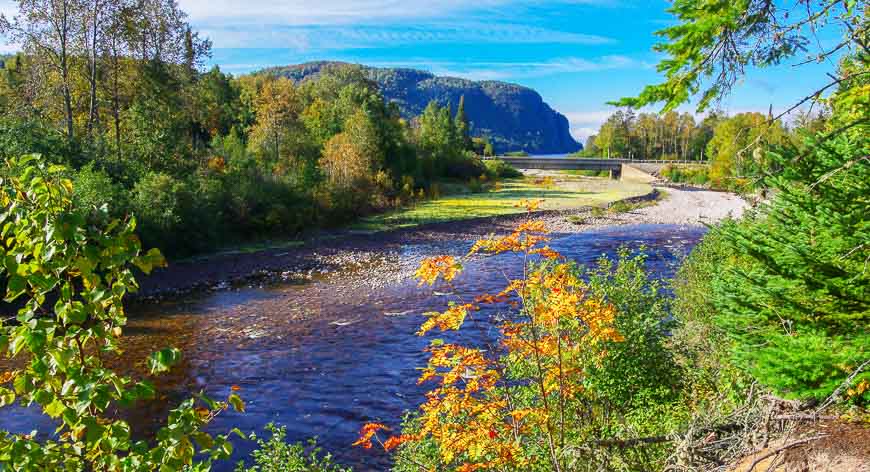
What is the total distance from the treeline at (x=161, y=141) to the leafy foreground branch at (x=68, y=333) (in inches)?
649

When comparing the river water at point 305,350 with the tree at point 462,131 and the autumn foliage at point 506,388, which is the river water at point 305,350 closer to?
the autumn foliage at point 506,388

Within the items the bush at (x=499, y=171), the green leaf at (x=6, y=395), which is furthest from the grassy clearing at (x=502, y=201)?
the green leaf at (x=6, y=395)

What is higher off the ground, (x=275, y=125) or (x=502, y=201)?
(x=275, y=125)

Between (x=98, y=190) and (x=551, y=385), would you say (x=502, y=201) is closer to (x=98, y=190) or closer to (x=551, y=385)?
(x=98, y=190)

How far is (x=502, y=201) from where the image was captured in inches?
1955

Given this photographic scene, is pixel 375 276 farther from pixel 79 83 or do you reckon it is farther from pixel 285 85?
pixel 285 85

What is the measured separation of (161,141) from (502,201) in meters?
28.7

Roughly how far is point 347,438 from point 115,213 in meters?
16.8

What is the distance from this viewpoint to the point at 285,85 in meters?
44.2

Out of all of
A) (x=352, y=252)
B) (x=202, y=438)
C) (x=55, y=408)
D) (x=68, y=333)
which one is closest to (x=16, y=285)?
(x=68, y=333)

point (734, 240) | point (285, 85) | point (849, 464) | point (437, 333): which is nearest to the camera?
point (849, 464)

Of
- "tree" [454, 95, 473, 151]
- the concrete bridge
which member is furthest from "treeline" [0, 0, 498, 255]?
the concrete bridge

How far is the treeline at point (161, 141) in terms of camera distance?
2475cm

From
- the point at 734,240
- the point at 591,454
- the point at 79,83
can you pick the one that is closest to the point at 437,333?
the point at 734,240
